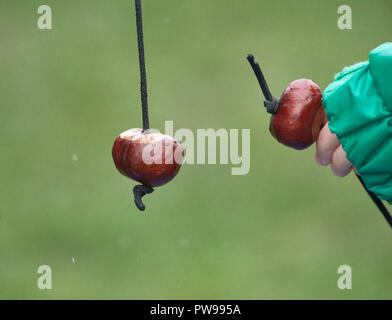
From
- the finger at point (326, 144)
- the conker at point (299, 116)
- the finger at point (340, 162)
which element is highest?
the conker at point (299, 116)

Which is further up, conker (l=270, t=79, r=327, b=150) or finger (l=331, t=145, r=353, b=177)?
conker (l=270, t=79, r=327, b=150)

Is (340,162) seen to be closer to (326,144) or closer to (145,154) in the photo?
(326,144)

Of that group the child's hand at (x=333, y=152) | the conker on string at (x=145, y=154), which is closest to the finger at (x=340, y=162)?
the child's hand at (x=333, y=152)

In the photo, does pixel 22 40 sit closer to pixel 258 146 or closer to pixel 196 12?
pixel 196 12

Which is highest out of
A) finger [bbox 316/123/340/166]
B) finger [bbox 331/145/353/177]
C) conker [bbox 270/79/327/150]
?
conker [bbox 270/79/327/150]

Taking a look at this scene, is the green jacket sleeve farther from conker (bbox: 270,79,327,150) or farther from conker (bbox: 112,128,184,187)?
conker (bbox: 112,128,184,187)

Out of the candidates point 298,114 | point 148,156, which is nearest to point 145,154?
point 148,156

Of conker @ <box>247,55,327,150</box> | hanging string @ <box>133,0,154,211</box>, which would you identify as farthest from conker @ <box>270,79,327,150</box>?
hanging string @ <box>133,0,154,211</box>

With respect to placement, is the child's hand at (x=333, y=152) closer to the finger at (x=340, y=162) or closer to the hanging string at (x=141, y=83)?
the finger at (x=340, y=162)
